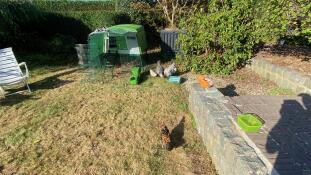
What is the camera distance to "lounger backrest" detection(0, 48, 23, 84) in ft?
24.4

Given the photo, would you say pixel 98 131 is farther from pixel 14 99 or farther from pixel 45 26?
pixel 45 26

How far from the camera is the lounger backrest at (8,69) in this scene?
743 centimetres

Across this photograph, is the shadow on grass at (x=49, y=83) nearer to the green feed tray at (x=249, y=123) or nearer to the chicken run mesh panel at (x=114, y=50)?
the chicken run mesh panel at (x=114, y=50)

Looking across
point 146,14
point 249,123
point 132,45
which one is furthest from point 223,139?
point 146,14

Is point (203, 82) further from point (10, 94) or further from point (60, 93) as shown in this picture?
point (10, 94)

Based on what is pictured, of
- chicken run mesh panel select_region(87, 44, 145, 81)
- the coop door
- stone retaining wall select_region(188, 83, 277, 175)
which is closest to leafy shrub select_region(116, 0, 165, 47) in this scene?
the coop door

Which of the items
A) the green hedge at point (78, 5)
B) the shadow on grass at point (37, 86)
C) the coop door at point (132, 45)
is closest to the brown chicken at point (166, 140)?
the shadow on grass at point (37, 86)

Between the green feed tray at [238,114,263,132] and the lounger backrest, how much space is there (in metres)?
5.95

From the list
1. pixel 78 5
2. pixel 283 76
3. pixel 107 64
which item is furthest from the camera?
pixel 78 5

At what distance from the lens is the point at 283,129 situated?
4477 mm

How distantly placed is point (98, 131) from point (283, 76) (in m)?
5.05

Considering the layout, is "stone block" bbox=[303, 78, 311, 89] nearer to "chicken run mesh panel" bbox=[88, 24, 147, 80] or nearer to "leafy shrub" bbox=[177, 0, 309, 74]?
"leafy shrub" bbox=[177, 0, 309, 74]

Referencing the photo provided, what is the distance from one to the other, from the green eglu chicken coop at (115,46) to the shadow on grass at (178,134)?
3.73 metres

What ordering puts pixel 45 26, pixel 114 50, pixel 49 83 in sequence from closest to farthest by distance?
pixel 49 83, pixel 114 50, pixel 45 26
